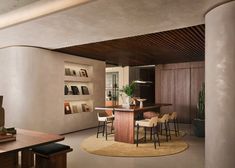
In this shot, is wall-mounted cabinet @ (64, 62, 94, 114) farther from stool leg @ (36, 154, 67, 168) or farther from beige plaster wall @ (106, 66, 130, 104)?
stool leg @ (36, 154, 67, 168)

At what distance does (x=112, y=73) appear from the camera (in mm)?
11586

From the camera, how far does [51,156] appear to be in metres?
2.92

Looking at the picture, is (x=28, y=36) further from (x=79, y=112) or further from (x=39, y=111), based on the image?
(x=79, y=112)

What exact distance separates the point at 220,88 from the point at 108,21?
2.13 meters

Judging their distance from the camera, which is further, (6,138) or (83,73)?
(83,73)

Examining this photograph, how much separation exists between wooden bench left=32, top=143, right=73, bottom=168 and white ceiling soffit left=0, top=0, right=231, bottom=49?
6.75 feet

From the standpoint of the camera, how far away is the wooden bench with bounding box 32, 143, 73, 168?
2.94 meters

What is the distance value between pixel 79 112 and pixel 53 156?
4.40m

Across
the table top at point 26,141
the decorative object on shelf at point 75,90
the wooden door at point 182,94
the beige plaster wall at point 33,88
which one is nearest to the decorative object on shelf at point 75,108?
the decorative object on shelf at point 75,90

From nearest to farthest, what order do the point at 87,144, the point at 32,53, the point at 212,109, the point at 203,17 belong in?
the point at 212,109 < the point at 203,17 < the point at 87,144 < the point at 32,53

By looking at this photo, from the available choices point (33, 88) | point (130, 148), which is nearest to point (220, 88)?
point (130, 148)

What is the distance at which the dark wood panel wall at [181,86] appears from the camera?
350 inches

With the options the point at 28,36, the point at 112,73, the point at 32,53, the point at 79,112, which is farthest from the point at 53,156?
the point at 112,73

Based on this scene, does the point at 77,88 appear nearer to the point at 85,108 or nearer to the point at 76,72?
the point at 76,72
